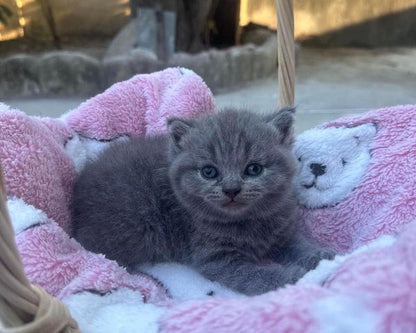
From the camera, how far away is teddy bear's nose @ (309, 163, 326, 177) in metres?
1.16

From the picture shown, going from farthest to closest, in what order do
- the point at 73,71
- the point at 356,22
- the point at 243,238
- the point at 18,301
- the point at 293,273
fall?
the point at 356,22
the point at 73,71
the point at 243,238
the point at 293,273
the point at 18,301

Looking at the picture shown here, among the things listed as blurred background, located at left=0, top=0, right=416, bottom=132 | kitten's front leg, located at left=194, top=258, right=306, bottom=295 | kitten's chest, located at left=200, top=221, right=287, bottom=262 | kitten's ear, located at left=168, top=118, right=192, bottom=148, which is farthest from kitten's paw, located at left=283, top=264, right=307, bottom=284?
blurred background, located at left=0, top=0, right=416, bottom=132

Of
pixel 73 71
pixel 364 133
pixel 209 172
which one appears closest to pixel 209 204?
pixel 209 172

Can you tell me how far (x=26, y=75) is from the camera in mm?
2342

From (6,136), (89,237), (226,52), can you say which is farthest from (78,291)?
(226,52)

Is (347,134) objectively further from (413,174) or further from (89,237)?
(89,237)

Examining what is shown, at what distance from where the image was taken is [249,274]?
961 mm

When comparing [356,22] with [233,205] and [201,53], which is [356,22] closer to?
[201,53]

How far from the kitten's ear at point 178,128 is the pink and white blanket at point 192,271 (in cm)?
24

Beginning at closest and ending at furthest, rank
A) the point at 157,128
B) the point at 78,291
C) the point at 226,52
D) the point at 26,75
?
the point at 78,291 < the point at 157,128 < the point at 26,75 < the point at 226,52

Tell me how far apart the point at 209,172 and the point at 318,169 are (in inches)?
11.6

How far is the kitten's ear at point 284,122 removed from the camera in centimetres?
105

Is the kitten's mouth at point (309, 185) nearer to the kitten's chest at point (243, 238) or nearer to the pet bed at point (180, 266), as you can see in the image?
the pet bed at point (180, 266)

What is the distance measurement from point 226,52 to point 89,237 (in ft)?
6.35
